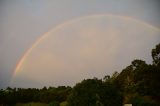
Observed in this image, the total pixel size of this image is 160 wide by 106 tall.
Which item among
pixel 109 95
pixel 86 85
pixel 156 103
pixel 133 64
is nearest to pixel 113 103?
pixel 109 95

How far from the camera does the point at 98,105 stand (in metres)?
27.2

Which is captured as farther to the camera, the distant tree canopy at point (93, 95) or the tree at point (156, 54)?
the tree at point (156, 54)

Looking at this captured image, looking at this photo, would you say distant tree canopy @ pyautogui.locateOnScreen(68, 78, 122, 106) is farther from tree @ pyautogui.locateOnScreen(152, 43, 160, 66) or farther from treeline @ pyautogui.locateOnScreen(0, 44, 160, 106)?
tree @ pyautogui.locateOnScreen(152, 43, 160, 66)

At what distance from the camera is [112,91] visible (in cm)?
2797

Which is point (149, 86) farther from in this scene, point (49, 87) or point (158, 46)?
point (49, 87)

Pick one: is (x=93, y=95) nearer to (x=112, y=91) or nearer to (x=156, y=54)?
(x=112, y=91)

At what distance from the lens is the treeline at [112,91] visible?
27469mm

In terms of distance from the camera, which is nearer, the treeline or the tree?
the treeline

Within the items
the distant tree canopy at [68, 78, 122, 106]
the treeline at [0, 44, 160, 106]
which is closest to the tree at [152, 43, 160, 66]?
the treeline at [0, 44, 160, 106]

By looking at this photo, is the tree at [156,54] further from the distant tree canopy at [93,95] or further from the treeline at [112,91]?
the distant tree canopy at [93,95]

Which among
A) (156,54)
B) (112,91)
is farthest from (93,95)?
(156,54)

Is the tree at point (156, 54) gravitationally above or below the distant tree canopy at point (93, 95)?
above

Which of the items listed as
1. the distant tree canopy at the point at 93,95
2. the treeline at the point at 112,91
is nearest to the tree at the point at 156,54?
the treeline at the point at 112,91

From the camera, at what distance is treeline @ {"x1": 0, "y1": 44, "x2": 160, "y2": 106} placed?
27.5m
